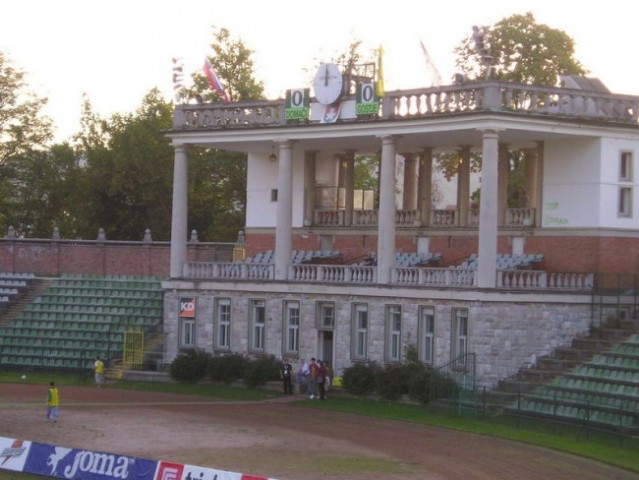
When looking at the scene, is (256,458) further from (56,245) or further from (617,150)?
(56,245)

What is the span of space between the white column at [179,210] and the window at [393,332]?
11236mm

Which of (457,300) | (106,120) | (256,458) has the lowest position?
(256,458)

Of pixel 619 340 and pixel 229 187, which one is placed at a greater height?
pixel 229 187

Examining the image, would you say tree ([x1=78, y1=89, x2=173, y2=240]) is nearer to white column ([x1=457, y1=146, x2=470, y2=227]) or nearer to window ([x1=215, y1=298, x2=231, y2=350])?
window ([x1=215, y1=298, x2=231, y2=350])

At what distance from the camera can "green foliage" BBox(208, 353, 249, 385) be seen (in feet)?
183

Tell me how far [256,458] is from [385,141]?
59.0ft

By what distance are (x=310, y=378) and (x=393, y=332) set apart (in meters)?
3.42

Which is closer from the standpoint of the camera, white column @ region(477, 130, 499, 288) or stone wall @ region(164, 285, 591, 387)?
stone wall @ region(164, 285, 591, 387)

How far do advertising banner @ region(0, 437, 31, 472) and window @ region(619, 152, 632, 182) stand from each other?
24.6 m

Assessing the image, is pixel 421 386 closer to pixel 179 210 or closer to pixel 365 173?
pixel 179 210

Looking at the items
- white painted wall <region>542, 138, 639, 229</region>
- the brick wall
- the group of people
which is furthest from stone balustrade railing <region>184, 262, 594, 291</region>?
the group of people

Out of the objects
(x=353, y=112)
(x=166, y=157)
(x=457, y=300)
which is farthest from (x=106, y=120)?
(x=457, y=300)

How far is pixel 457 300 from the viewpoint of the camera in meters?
49.3

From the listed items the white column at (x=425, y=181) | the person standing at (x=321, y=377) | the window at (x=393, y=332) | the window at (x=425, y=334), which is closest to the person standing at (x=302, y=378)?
the person standing at (x=321, y=377)
